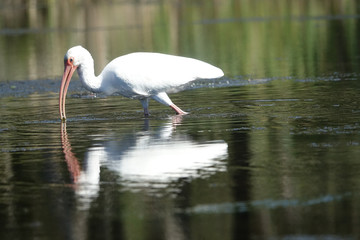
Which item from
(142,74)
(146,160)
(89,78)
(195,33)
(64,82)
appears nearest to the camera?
(146,160)

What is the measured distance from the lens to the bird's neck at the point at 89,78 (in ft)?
41.3

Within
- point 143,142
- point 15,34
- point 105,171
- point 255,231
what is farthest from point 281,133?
point 15,34

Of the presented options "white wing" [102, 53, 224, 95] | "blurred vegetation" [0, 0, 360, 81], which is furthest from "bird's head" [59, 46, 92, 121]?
"blurred vegetation" [0, 0, 360, 81]

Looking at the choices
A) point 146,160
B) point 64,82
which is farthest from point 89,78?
point 146,160

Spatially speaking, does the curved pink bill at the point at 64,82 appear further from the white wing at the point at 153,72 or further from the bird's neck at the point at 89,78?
the white wing at the point at 153,72

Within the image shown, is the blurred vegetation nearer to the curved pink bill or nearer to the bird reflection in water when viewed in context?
the curved pink bill

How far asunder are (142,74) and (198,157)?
389cm

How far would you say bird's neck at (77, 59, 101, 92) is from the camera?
1259 cm

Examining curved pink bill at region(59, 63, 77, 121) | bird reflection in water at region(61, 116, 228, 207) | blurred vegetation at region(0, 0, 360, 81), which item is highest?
blurred vegetation at region(0, 0, 360, 81)

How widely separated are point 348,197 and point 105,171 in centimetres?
255

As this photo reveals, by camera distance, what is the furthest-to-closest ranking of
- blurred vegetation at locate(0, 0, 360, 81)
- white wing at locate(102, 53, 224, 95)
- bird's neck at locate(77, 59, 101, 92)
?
1. blurred vegetation at locate(0, 0, 360, 81)
2. bird's neck at locate(77, 59, 101, 92)
3. white wing at locate(102, 53, 224, 95)

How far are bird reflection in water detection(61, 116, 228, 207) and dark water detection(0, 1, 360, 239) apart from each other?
0.01 meters

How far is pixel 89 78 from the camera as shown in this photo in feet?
41.6

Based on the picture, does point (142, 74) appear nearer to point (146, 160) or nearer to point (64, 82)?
point (64, 82)
